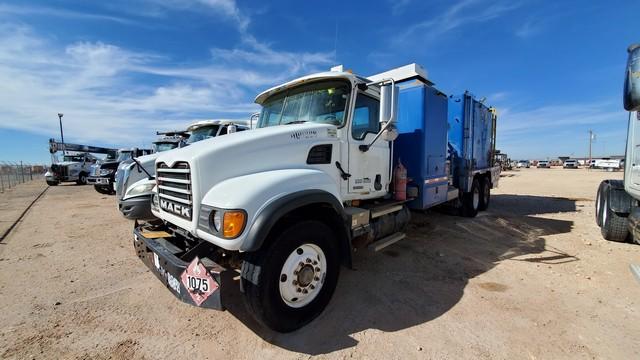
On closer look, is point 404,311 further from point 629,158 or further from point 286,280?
point 629,158

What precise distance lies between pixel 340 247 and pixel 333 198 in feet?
1.96

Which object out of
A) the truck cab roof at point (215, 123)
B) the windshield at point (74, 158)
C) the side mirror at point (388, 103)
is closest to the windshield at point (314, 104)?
the side mirror at point (388, 103)

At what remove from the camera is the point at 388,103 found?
3.51 m

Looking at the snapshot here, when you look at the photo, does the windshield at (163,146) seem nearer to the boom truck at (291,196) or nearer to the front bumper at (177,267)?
the boom truck at (291,196)

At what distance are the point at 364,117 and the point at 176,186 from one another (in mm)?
2445

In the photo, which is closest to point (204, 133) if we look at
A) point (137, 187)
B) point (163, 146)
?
point (163, 146)

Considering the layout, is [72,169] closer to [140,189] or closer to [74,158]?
[74,158]

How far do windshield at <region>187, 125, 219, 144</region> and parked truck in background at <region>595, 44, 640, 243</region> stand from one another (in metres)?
8.73

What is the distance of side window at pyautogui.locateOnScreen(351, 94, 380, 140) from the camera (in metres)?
3.77

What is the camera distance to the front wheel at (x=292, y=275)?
253 cm

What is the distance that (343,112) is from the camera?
11.8 feet

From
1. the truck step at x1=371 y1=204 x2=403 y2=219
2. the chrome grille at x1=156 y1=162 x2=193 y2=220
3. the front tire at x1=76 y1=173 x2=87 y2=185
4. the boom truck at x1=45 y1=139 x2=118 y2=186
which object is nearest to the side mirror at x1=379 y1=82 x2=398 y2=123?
the truck step at x1=371 y1=204 x2=403 y2=219

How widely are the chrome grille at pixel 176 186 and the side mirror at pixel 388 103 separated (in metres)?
2.23

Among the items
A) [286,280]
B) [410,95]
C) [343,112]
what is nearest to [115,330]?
[286,280]
